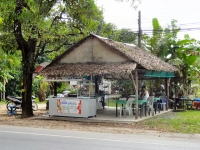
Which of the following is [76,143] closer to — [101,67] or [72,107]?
[101,67]

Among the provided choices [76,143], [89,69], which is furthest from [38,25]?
[76,143]

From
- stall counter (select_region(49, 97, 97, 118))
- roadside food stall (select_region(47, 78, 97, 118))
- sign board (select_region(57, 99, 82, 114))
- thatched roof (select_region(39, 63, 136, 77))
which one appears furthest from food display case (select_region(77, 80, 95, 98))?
thatched roof (select_region(39, 63, 136, 77))

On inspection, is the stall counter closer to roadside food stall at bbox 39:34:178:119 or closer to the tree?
roadside food stall at bbox 39:34:178:119

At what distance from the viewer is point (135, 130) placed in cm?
1317

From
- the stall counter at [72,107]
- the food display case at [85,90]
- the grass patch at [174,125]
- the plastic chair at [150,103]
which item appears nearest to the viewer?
the grass patch at [174,125]

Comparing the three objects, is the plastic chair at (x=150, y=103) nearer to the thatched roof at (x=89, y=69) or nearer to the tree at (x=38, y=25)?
the thatched roof at (x=89, y=69)

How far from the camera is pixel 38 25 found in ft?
49.5

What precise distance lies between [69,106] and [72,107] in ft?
0.67

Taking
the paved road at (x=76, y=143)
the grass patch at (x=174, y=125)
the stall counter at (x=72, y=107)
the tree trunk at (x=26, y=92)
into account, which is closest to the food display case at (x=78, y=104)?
the stall counter at (x=72, y=107)

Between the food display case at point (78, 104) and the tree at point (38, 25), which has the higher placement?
the tree at point (38, 25)

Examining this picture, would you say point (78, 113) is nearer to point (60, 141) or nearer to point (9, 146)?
point (60, 141)

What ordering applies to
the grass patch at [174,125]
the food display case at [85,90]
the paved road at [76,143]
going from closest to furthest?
the paved road at [76,143], the grass patch at [174,125], the food display case at [85,90]

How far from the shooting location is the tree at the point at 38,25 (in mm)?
15451

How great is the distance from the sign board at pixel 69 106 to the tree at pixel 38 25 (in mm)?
2161
